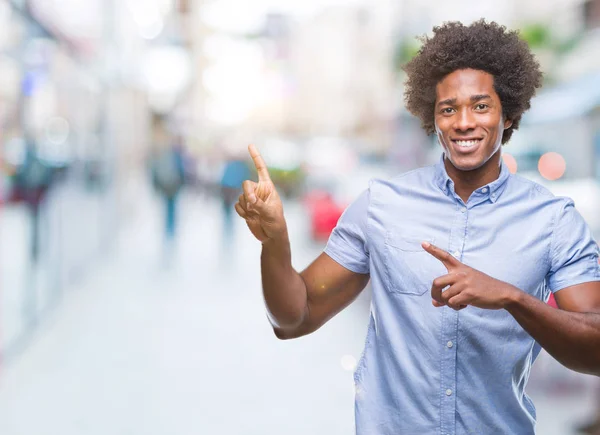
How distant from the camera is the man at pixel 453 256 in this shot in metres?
1.89

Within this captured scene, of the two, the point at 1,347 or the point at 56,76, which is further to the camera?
the point at 56,76

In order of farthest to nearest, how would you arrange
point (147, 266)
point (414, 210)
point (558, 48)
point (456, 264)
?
point (558, 48) → point (147, 266) → point (414, 210) → point (456, 264)

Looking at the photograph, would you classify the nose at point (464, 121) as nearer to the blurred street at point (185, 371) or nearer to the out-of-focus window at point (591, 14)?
the blurred street at point (185, 371)

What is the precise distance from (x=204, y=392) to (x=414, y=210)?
3.66m

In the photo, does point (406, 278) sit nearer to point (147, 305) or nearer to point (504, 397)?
point (504, 397)

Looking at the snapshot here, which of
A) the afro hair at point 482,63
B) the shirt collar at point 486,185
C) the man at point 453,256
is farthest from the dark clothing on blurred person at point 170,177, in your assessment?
the shirt collar at point 486,185

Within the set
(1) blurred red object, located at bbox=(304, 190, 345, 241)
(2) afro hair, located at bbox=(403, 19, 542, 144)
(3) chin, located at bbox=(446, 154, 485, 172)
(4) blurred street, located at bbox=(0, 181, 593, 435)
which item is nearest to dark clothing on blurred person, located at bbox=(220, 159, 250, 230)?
(1) blurred red object, located at bbox=(304, 190, 345, 241)

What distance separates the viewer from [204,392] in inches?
212

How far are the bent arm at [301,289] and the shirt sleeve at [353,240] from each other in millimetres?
22

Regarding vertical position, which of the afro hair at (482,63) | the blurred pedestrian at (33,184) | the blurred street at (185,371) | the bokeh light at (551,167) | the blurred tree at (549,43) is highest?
the blurred tree at (549,43)

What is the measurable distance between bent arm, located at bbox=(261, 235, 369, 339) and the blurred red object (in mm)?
10691

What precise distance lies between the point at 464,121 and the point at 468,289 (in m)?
0.45

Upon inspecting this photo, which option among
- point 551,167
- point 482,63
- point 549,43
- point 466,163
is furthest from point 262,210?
point 549,43

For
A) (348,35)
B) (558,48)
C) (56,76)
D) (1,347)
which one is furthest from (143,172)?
(348,35)
